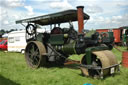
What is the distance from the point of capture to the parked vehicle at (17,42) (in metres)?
16.3

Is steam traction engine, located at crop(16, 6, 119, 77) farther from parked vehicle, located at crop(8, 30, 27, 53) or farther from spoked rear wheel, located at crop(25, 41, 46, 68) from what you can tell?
parked vehicle, located at crop(8, 30, 27, 53)

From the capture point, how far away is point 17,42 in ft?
55.7

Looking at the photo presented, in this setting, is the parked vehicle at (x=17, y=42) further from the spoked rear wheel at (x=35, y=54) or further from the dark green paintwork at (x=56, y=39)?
the dark green paintwork at (x=56, y=39)

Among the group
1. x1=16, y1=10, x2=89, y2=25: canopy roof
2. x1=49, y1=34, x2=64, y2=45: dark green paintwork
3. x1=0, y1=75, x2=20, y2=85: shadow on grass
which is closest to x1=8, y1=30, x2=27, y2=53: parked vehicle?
x1=16, y1=10, x2=89, y2=25: canopy roof

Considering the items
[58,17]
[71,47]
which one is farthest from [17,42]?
[71,47]

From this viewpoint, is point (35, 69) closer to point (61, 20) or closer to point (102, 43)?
point (61, 20)

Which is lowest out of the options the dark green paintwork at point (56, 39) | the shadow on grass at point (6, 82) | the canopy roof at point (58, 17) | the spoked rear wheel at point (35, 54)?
the shadow on grass at point (6, 82)

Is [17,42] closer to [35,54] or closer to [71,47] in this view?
[35,54]

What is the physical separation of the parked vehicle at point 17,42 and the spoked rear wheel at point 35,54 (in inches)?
318

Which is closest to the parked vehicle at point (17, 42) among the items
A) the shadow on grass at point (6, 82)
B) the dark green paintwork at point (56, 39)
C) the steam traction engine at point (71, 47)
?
the steam traction engine at point (71, 47)

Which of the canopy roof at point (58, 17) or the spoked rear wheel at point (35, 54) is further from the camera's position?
the spoked rear wheel at point (35, 54)

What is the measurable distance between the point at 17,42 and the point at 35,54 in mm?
9902

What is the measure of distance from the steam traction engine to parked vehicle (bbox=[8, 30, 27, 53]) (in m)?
7.58

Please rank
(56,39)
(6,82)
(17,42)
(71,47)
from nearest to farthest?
(6,82)
(71,47)
(56,39)
(17,42)
